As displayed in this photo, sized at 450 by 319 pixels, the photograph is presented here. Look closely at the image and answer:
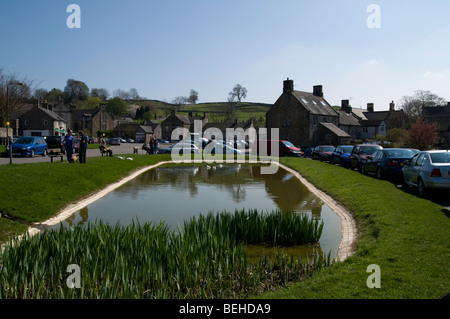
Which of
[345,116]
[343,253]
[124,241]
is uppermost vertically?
[345,116]

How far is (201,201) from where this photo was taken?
1441cm

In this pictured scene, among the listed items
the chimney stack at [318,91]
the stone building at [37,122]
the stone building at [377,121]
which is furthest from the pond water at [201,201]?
the stone building at [377,121]

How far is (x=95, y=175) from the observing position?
1892 cm

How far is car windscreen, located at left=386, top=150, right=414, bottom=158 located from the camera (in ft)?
60.6

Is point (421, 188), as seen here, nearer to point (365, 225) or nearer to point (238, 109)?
point (365, 225)

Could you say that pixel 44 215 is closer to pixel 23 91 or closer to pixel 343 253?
pixel 343 253

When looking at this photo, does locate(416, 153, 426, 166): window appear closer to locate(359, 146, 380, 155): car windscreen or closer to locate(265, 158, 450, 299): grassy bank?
locate(265, 158, 450, 299): grassy bank

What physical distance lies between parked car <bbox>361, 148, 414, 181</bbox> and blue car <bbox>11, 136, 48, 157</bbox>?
26.3 metres

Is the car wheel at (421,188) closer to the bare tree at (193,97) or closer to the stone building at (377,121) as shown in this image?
the stone building at (377,121)

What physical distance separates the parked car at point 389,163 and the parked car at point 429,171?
2648 mm

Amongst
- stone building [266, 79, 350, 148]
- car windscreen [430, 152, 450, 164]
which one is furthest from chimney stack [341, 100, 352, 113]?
car windscreen [430, 152, 450, 164]

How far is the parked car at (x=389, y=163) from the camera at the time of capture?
17734 mm
